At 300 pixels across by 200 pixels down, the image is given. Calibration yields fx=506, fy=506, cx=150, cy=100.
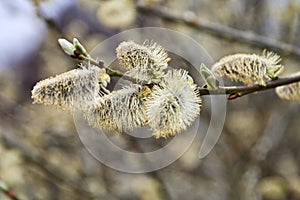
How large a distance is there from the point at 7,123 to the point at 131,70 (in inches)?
119

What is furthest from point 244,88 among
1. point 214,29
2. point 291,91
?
point 214,29

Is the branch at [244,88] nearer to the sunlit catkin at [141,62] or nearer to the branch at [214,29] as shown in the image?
the sunlit catkin at [141,62]

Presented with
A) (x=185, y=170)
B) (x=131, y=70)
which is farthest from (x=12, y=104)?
(x=131, y=70)

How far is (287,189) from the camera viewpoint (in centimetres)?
258

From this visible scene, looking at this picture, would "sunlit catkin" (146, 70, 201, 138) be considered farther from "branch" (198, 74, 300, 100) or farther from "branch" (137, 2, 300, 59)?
"branch" (137, 2, 300, 59)

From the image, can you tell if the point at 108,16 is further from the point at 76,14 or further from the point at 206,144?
the point at 76,14

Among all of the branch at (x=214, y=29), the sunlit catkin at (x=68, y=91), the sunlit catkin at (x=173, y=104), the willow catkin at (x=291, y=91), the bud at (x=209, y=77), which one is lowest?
the sunlit catkin at (x=68, y=91)

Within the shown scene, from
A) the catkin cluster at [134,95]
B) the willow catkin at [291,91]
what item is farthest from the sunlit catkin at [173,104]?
the willow catkin at [291,91]

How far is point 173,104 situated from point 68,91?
0.17 m

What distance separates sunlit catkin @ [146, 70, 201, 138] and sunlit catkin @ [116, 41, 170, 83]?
20 mm

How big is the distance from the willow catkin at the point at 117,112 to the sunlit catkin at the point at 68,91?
19 mm

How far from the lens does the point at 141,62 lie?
2.77 ft

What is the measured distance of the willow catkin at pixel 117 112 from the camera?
0.81 metres

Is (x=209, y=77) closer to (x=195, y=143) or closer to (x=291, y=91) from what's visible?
(x=291, y=91)
